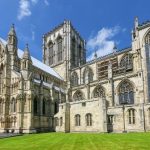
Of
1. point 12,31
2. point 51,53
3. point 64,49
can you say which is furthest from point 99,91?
point 51,53

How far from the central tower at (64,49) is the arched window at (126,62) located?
58.6 feet

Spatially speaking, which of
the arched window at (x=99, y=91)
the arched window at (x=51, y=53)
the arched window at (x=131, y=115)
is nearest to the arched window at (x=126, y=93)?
the arched window at (x=99, y=91)


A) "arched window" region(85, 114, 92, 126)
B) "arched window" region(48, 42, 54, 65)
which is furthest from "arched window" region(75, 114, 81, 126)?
"arched window" region(48, 42, 54, 65)

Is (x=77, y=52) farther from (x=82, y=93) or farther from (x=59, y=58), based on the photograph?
(x=82, y=93)

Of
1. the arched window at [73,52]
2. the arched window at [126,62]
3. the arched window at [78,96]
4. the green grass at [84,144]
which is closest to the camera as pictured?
the green grass at [84,144]

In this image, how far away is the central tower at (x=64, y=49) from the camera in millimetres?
73619

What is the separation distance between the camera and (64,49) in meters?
75.1

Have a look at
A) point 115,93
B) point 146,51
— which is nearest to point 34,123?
point 115,93

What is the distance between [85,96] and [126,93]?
1169 centimetres

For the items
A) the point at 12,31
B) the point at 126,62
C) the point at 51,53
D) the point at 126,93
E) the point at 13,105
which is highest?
the point at 51,53

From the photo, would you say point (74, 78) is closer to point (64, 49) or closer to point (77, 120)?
point (64, 49)

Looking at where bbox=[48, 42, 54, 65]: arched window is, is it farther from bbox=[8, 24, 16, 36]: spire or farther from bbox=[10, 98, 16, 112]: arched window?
bbox=[10, 98, 16, 112]: arched window

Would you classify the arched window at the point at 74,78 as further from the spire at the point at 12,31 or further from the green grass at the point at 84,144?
the green grass at the point at 84,144

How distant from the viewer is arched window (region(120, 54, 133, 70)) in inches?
2144
